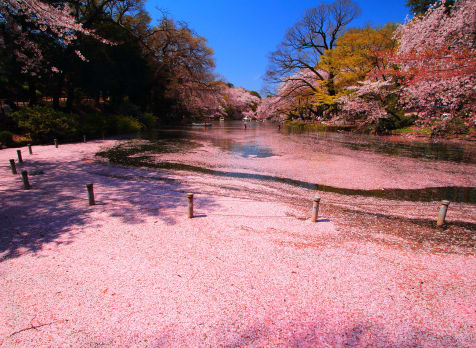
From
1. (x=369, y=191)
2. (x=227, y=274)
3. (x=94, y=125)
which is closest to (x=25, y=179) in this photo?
(x=227, y=274)

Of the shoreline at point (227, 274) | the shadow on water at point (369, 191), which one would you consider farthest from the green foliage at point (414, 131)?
the shoreline at point (227, 274)

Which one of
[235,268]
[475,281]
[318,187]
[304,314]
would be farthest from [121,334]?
[318,187]

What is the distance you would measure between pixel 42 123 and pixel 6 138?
1.95 m

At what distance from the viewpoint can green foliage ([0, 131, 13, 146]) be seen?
13.1m

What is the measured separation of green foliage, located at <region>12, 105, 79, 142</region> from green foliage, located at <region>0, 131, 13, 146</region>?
92 cm

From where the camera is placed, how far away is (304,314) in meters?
2.90

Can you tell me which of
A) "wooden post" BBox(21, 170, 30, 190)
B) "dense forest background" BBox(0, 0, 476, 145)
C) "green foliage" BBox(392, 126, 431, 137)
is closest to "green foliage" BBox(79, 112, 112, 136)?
"dense forest background" BBox(0, 0, 476, 145)

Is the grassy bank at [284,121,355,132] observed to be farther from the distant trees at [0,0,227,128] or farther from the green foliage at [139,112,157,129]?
the green foliage at [139,112,157,129]

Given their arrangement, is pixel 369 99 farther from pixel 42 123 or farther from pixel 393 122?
pixel 42 123

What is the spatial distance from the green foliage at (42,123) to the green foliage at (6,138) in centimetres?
92

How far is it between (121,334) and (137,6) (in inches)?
1154

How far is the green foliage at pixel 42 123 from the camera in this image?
14172 mm

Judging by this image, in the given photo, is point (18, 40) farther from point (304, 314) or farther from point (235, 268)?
point (304, 314)

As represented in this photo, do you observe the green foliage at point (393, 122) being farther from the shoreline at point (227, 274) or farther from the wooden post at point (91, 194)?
the wooden post at point (91, 194)
